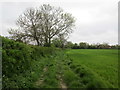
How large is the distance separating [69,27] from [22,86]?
98.3 ft

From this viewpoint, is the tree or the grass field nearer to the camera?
the grass field

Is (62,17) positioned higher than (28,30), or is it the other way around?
(62,17)

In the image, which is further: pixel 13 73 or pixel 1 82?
pixel 13 73

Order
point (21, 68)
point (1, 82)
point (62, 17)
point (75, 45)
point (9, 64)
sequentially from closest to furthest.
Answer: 1. point (1, 82)
2. point (9, 64)
3. point (21, 68)
4. point (62, 17)
5. point (75, 45)

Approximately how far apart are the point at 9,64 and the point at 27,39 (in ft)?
83.1

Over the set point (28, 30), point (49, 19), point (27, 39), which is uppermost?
point (49, 19)

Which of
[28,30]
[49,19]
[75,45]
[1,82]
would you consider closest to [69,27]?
[49,19]

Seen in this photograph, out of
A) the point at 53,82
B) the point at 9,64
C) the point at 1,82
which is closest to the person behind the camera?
the point at 1,82

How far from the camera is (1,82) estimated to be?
14.6 ft

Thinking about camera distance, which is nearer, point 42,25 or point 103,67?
point 103,67

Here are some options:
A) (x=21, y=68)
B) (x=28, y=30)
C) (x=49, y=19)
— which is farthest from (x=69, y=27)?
(x=21, y=68)

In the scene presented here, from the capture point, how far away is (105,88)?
3977mm

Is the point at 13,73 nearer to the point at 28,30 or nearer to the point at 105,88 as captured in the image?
the point at 105,88

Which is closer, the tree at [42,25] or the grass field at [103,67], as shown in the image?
the grass field at [103,67]
